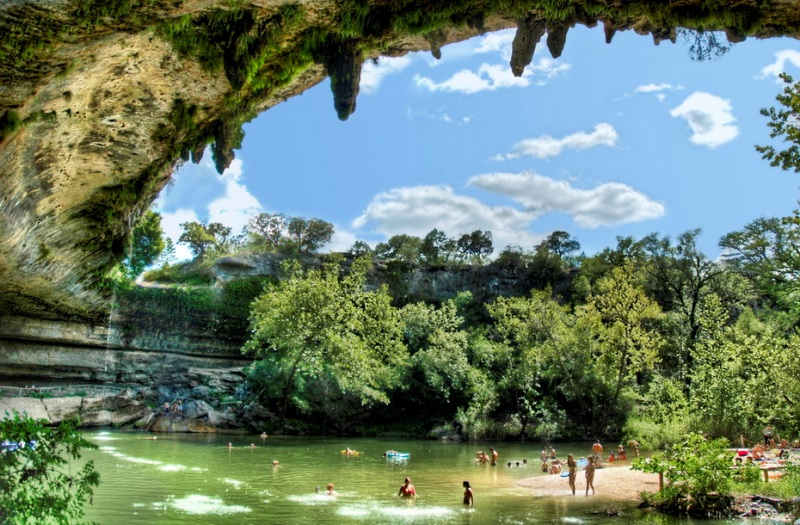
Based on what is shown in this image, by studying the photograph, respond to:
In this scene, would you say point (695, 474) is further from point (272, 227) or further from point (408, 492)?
point (272, 227)

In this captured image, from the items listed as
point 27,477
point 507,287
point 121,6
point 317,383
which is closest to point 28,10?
point 121,6

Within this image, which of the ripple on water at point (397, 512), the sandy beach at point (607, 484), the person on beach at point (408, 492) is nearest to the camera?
the ripple on water at point (397, 512)

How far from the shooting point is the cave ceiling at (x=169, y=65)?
19.7 feet

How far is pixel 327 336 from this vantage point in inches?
1141

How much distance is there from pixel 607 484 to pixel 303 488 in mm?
8994

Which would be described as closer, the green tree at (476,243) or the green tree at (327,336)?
the green tree at (327,336)

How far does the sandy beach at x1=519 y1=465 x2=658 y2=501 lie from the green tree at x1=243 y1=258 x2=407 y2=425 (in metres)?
12.6

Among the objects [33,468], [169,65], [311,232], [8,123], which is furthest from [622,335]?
[311,232]

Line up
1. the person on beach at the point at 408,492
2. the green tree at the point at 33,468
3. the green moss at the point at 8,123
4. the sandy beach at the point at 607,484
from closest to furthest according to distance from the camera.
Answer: the green tree at the point at 33,468 → the green moss at the point at 8,123 → the person on beach at the point at 408,492 → the sandy beach at the point at 607,484

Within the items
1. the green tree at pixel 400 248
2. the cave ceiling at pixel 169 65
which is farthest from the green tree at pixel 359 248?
the cave ceiling at pixel 169 65

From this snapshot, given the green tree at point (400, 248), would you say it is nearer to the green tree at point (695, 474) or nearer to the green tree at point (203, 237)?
the green tree at point (203, 237)

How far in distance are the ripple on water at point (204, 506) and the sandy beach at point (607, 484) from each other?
8211 millimetres

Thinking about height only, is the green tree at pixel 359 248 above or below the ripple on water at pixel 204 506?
above

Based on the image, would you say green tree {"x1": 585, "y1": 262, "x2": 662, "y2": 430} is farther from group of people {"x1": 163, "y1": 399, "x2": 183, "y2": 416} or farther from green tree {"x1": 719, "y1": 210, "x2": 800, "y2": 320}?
group of people {"x1": 163, "y1": 399, "x2": 183, "y2": 416}
